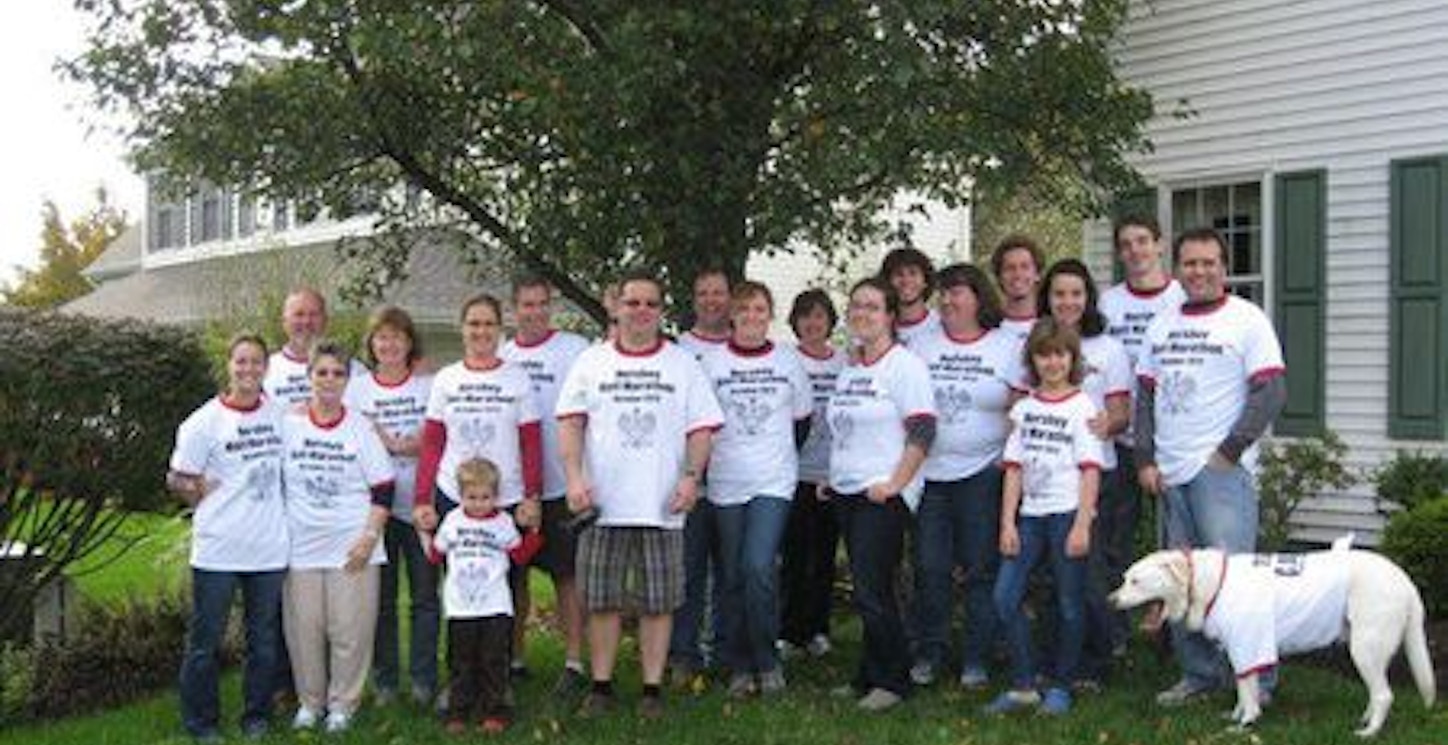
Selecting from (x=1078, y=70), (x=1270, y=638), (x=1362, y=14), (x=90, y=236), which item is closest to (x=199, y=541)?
(x=1270, y=638)

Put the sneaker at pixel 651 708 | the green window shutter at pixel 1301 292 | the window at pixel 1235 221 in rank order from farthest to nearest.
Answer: the window at pixel 1235 221, the green window shutter at pixel 1301 292, the sneaker at pixel 651 708

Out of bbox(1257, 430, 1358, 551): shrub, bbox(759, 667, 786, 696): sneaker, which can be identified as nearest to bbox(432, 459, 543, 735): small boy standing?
bbox(759, 667, 786, 696): sneaker

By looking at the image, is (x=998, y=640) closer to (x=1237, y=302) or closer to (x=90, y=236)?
(x=1237, y=302)

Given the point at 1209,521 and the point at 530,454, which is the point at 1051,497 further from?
the point at 530,454

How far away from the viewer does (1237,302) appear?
6379 mm

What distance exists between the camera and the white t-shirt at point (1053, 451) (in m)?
6.31

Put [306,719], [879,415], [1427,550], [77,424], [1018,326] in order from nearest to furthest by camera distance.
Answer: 1. [879,415]
2. [306,719]
3. [1018,326]
4. [77,424]
5. [1427,550]

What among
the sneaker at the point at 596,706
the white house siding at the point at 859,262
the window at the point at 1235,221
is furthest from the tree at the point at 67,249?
the sneaker at the point at 596,706

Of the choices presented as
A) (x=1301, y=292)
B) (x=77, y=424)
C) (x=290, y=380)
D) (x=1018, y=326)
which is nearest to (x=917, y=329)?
(x=1018, y=326)

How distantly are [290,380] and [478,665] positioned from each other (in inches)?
61.0

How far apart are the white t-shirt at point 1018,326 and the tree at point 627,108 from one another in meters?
0.93

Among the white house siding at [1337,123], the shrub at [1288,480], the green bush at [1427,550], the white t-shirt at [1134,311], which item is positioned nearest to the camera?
the white t-shirt at [1134,311]

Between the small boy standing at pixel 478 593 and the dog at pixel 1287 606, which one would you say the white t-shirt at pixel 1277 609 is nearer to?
the dog at pixel 1287 606

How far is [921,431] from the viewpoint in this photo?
21.1 ft
